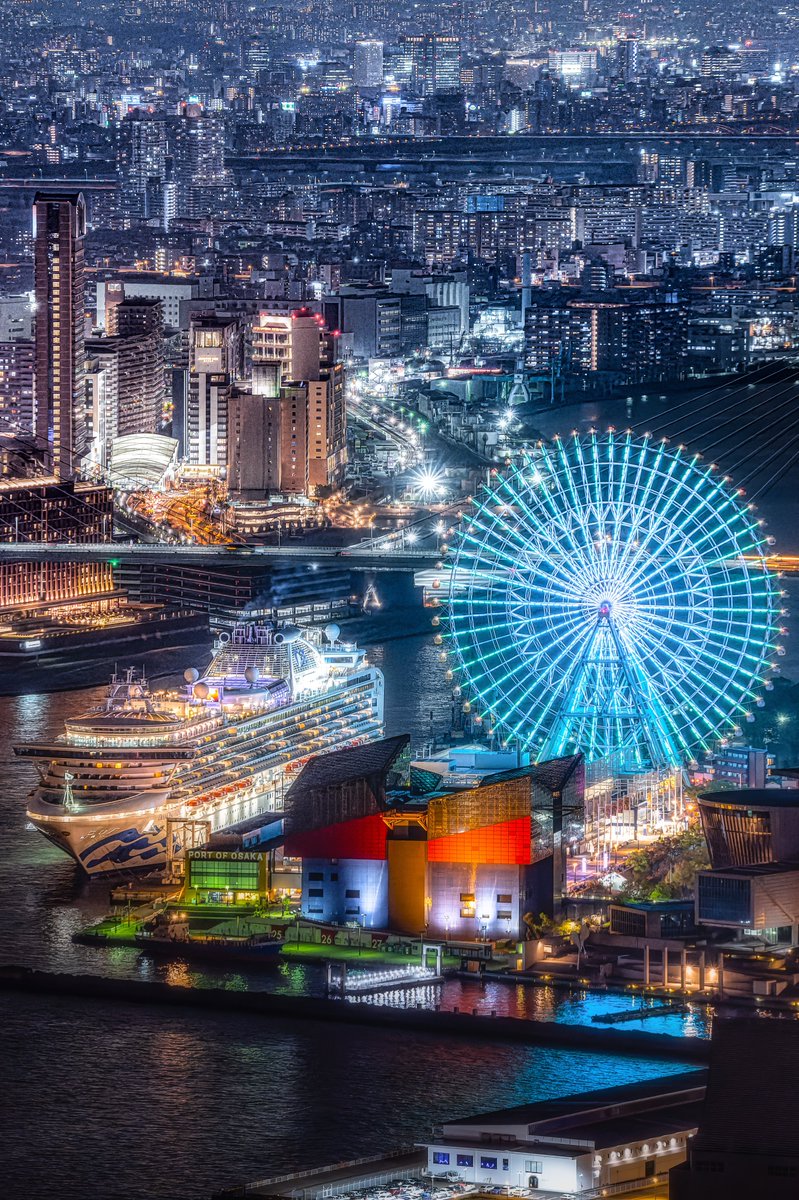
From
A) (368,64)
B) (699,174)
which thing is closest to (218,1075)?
(699,174)

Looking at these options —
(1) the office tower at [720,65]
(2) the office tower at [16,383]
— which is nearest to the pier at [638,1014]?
(2) the office tower at [16,383]

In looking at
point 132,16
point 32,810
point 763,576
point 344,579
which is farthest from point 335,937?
point 132,16

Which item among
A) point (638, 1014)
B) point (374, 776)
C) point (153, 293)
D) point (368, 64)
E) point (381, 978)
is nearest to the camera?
point (638, 1014)

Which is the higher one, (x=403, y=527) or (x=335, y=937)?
(x=403, y=527)

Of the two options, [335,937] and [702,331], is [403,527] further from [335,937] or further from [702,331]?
[702,331]

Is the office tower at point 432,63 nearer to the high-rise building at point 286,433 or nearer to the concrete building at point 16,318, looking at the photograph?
the concrete building at point 16,318

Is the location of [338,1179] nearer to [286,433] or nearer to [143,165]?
[286,433]
